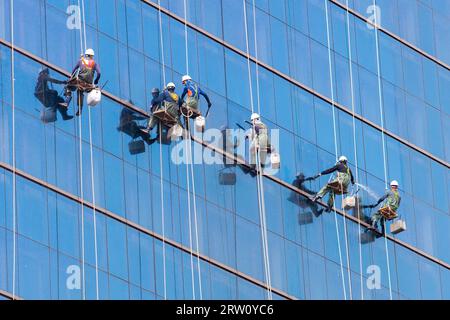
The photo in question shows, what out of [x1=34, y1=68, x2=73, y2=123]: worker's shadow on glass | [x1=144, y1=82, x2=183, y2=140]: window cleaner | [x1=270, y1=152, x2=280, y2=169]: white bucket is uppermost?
[x1=270, y1=152, x2=280, y2=169]: white bucket

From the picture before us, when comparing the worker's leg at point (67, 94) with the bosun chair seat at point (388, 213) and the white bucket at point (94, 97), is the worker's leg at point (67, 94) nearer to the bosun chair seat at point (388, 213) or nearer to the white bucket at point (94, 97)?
the white bucket at point (94, 97)

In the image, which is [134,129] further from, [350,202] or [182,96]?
[350,202]

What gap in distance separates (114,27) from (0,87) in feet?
16.1

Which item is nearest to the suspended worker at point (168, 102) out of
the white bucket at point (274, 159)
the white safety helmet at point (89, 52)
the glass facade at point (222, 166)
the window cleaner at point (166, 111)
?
the window cleaner at point (166, 111)

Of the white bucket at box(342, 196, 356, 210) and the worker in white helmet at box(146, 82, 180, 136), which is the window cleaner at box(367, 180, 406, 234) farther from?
the worker in white helmet at box(146, 82, 180, 136)

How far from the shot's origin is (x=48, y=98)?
288 feet

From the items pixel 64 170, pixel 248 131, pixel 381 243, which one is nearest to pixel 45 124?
pixel 64 170

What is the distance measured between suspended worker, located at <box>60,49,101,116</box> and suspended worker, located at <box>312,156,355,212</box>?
925cm

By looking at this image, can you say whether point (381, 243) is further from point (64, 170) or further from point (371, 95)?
point (64, 170)

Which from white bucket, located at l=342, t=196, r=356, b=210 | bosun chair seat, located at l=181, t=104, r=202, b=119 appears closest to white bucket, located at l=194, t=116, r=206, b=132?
bosun chair seat, located at l=181, t=104, r=202, b=119

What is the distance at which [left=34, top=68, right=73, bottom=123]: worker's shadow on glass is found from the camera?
87.6m

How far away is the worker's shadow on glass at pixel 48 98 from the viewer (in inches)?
3450

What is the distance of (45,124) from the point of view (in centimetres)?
8744

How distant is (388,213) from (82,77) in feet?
42.3
